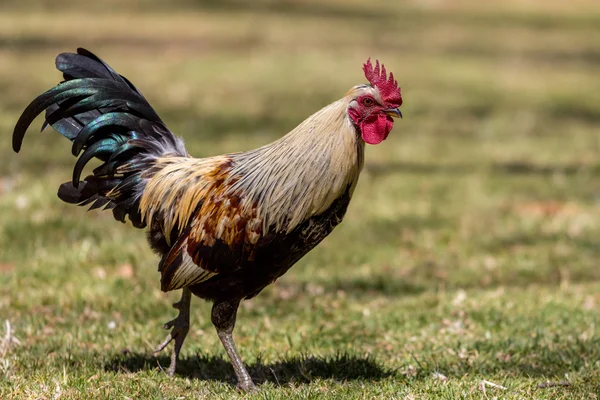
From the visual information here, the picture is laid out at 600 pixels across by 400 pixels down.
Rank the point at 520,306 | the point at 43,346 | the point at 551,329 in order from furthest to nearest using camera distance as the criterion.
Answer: the point at 520,306 → the point at 551,329 → the point at 43,346

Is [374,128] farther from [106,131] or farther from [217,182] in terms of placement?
[106,131]

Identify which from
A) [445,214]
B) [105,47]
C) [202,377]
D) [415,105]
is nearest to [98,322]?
[202,377]

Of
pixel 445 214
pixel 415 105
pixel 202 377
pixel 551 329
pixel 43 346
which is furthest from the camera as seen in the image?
pixel 415 105

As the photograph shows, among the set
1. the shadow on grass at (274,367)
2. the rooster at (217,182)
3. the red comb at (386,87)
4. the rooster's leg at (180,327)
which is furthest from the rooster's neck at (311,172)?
the shadow on grass at (274,367)

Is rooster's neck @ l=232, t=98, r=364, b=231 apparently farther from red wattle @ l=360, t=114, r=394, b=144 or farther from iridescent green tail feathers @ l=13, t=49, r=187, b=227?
iridescent green tail feathers @ l=13, t=49, r=187, b=227

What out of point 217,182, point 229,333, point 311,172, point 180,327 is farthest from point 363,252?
point 311,172

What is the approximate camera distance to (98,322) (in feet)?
21.7

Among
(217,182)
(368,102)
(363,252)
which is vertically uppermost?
(368,102)

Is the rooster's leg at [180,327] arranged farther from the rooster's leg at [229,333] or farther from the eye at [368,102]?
the eye at [368,102]

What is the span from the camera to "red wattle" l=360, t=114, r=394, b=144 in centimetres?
475

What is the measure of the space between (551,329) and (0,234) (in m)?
4.88

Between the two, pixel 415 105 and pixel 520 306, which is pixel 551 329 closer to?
pixel 520 306

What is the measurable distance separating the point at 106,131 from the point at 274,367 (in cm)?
172

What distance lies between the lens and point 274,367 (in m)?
5.65
